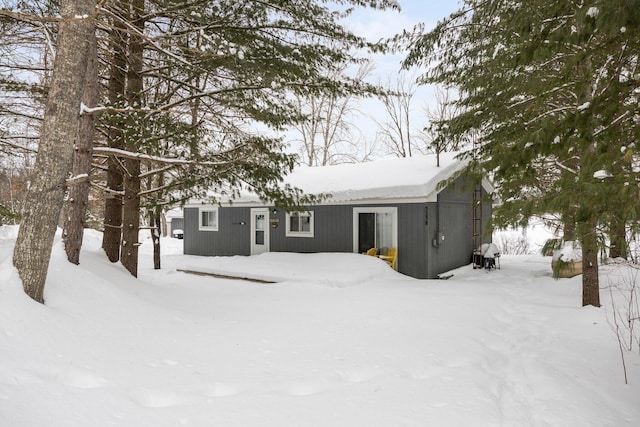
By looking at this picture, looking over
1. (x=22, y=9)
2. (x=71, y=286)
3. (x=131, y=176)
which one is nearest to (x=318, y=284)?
(x=131, y=176)

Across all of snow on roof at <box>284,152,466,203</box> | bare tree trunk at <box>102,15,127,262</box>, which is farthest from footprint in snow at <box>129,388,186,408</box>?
snow on roof at <box>284,152,466,203</box>

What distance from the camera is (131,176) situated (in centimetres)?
721

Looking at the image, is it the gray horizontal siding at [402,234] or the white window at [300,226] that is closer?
the gray horizontal siding at [402,234]

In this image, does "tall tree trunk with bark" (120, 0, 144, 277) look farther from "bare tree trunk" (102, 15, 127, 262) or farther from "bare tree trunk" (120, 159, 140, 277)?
"bare tree trunk" (102, 15, 127, 262)

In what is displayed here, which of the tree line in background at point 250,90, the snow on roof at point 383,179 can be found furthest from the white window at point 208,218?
the tree line in background at point 250,90

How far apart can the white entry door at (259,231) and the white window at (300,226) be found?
1.00 m

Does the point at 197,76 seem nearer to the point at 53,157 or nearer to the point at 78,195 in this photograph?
the point at 78,195

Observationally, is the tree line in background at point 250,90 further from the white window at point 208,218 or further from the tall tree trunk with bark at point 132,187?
the white window at point 208,218

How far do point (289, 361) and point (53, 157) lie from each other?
10.7 feet


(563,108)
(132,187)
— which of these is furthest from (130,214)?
(563,108)

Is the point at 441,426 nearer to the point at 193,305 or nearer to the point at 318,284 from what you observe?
the point at 193,305

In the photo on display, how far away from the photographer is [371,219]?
1170cm

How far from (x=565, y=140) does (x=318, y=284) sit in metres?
6.45

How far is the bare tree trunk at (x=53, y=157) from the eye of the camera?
377cm
